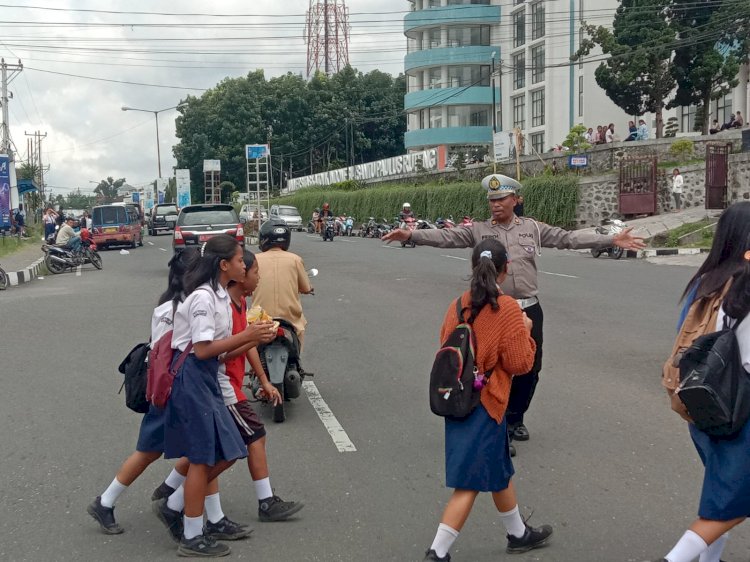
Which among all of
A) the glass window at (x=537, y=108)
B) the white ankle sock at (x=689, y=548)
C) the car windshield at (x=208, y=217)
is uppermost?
the glass window at (x=537, y=108)

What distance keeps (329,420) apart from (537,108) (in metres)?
49.3

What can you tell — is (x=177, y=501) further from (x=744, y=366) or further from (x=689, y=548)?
(x=744, y=366)

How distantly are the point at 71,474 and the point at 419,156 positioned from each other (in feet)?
147

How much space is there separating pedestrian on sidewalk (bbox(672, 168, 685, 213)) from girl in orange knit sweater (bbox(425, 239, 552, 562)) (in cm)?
2683

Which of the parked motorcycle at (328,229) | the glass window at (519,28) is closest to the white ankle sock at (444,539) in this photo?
the parked motorcycle at (328,229)

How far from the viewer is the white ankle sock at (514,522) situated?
4.18 metres

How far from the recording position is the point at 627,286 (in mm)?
15625

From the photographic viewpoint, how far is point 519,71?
56.6m

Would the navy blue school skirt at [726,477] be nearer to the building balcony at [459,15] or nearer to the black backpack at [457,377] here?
the black backpack at [457,377]

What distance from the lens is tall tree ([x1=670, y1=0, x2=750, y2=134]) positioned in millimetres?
33438

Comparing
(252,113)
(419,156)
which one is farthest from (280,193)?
(419,156)

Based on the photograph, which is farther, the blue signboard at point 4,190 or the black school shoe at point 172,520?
the blue signboard at point 4,190

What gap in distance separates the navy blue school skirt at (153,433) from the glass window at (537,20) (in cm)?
5237

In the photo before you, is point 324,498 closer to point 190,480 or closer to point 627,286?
point 190,480
